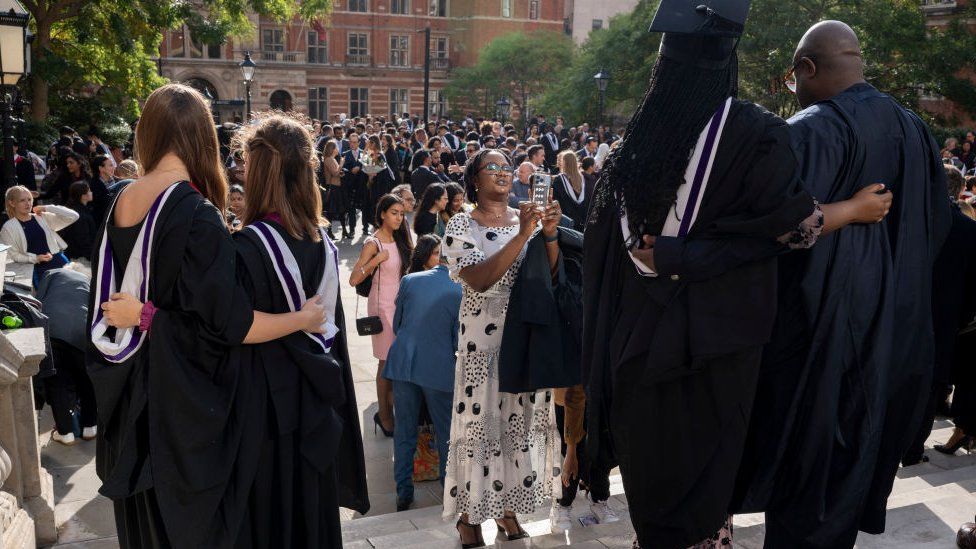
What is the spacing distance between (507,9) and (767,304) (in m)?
65.1

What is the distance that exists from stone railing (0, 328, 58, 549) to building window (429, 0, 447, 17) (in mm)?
63950

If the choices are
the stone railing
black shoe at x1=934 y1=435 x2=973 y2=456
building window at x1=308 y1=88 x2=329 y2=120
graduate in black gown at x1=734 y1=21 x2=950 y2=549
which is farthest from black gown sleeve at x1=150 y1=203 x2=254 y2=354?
building window at x1=308 y1=88 x2=329 y2=120

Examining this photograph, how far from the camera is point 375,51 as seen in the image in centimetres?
6344

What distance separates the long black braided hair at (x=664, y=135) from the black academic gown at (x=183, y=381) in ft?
4.06

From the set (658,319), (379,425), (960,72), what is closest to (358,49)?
(960,72)

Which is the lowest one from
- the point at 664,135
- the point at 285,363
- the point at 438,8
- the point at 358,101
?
the point at 358,101

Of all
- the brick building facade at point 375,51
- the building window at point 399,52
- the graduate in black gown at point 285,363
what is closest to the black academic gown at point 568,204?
the graduate in black gown at point 285,363

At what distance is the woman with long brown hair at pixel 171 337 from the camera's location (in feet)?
8.93

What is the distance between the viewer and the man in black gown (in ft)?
8.04

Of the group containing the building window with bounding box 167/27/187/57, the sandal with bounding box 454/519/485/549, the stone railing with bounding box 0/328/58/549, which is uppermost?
the building window with bounding box 167/27/187/57

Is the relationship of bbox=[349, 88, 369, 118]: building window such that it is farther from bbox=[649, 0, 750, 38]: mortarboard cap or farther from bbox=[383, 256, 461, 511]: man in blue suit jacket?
bbox=[649, 0, 750, 38]: mortarboard cap

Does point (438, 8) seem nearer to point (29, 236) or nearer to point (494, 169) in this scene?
point (29, 236)

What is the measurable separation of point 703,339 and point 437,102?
210 feet

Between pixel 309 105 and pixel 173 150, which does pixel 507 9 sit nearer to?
pixel 309 105
